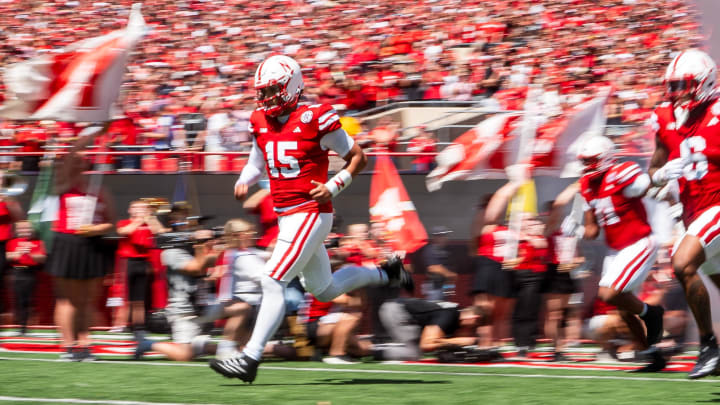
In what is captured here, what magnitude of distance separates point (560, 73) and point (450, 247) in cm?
499

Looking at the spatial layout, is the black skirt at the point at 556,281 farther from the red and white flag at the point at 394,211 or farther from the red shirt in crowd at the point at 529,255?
the red and white flag at the point at 394,211

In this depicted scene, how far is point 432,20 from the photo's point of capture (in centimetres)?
1775

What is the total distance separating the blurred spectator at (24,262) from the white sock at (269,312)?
551 centimetres

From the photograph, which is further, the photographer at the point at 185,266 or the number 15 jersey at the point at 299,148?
the photographer at the point at 185,266

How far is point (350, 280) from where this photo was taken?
6.96 meters

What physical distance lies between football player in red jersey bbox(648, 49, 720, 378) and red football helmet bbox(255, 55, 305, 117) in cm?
221

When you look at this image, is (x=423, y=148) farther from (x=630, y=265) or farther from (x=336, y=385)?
(x=336, y=385)

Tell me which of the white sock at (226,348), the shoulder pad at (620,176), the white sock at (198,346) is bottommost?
the white sock at (198,346)

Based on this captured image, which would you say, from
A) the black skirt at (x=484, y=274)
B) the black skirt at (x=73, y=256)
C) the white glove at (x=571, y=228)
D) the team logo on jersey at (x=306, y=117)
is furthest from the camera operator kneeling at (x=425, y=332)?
the team logo on jersey at (x=306, y=117)

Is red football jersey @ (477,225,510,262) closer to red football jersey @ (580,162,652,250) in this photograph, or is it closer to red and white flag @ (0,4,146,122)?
red football jersey @ (580,162,652,250)

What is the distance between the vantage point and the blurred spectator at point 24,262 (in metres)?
11.2

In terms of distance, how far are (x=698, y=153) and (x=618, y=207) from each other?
5.07 ft

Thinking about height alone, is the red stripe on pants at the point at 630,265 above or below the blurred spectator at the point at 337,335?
above

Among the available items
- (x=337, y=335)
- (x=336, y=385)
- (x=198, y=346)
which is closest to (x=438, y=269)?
(x=337, y=335)
